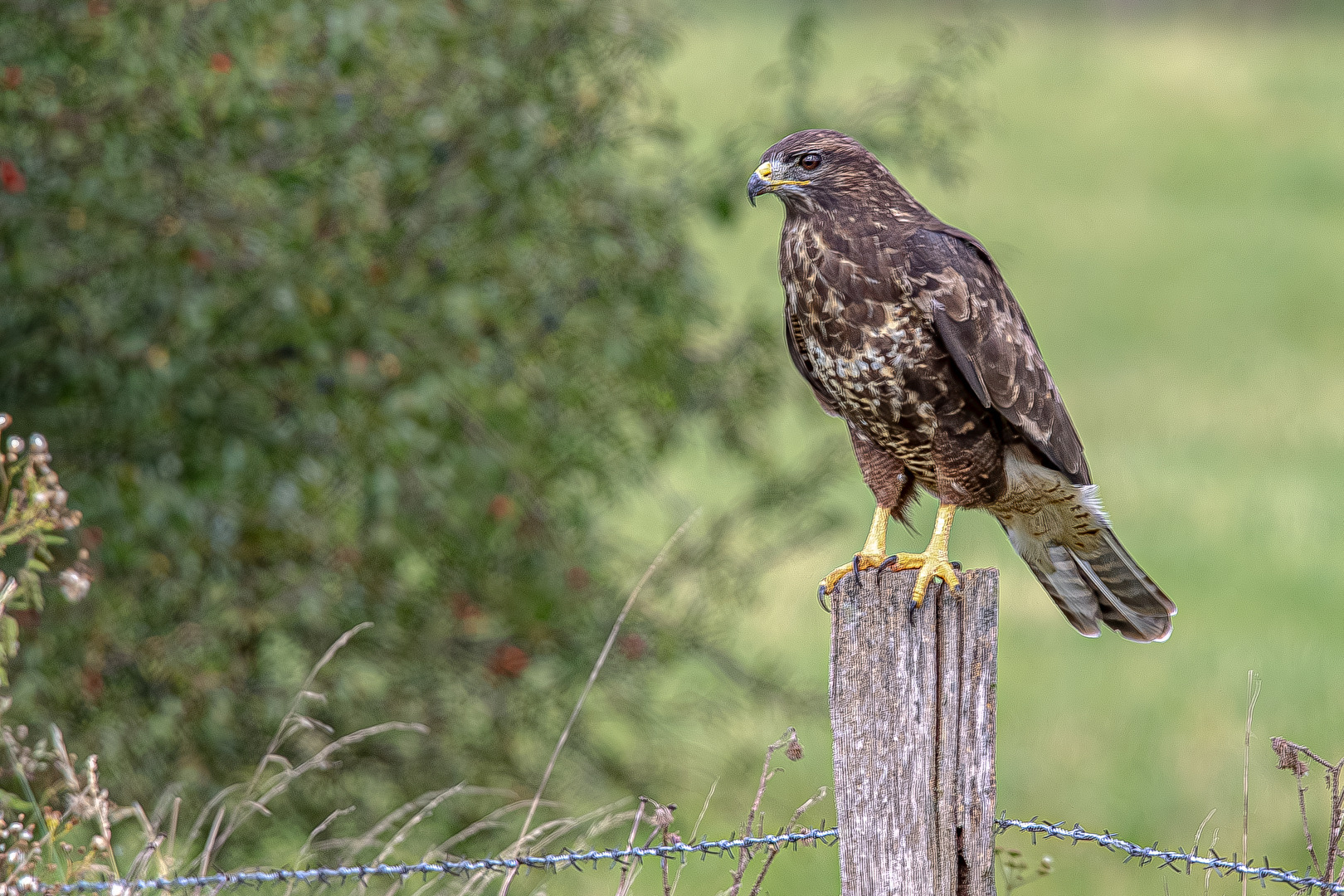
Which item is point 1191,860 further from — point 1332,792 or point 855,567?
point 855,567

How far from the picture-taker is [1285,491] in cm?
1210

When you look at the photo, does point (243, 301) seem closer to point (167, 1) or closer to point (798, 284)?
point (167, 1)

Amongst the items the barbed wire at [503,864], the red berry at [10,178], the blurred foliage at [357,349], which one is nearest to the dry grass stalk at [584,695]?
the barbed wire at [503,864]

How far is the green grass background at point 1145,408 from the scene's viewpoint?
7.36 m

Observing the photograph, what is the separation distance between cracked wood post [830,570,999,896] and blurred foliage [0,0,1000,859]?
1.95m

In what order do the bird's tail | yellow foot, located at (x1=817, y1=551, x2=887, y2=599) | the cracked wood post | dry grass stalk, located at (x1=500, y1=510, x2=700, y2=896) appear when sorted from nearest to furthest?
the cracked wood post → dry grass stalk, located at (x1=500, y1=510, x2=700, y2=896) → yellow foot, located at (x1=817, y1=551, x2=887, y2=599) → the bird's tail

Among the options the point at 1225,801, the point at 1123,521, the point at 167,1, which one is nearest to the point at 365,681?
the point at 167,1

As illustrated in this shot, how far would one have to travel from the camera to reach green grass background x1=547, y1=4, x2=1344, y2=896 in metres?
7.36

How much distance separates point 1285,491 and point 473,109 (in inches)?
376

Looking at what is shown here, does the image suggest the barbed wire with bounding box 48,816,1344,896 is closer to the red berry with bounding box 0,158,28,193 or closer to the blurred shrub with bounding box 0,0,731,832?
the blurred shrub with bounding box 0,0,731,832

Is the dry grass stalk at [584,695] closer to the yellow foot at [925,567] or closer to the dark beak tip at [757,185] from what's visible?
the yellow foot at [925,567]

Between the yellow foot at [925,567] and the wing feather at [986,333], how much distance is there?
1.26ft

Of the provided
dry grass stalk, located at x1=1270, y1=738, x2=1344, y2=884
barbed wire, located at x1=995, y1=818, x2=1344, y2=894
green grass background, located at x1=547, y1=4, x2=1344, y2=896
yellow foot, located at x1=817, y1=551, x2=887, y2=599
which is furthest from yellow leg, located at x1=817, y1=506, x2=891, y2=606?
green grass background, located at x1=547, y1=4, x2=1344, y2=896

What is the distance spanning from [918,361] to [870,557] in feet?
1.44
